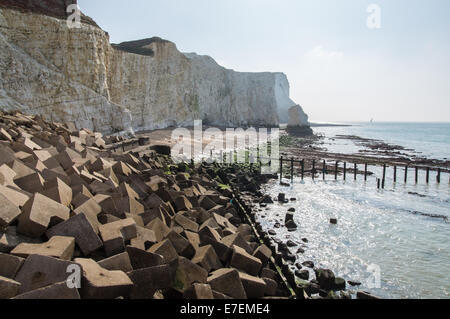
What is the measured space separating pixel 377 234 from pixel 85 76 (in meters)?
21.2

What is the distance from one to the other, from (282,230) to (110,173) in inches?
261

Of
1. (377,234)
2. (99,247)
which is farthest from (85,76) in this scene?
(377,234)

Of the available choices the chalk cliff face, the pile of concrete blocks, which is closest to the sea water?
the pile of concrete blocks

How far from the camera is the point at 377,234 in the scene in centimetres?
1055

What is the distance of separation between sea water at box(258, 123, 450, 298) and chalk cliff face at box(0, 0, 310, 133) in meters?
14.6

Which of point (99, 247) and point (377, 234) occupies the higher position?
point (99, 247)

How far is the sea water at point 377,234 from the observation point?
7.54 metres

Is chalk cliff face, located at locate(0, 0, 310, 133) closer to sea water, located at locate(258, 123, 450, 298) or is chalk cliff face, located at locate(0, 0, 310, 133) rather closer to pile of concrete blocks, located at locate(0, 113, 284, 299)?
pile of concrete blocks, located at locate(0, 113, 284, 299)

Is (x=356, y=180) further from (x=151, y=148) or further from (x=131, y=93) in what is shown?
(x=131, y=93)

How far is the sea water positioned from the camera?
754cm

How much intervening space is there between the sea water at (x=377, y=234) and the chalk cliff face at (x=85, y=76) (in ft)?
48.0

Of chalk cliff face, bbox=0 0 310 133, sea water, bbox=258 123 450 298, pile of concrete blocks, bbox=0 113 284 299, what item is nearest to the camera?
pile of concrete blocks, bbox=0 113 284 299

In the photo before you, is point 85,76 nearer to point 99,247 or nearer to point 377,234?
point 99,247

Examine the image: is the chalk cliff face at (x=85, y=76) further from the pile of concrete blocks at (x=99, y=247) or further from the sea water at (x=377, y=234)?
the sea water at (x=377, y=234)
